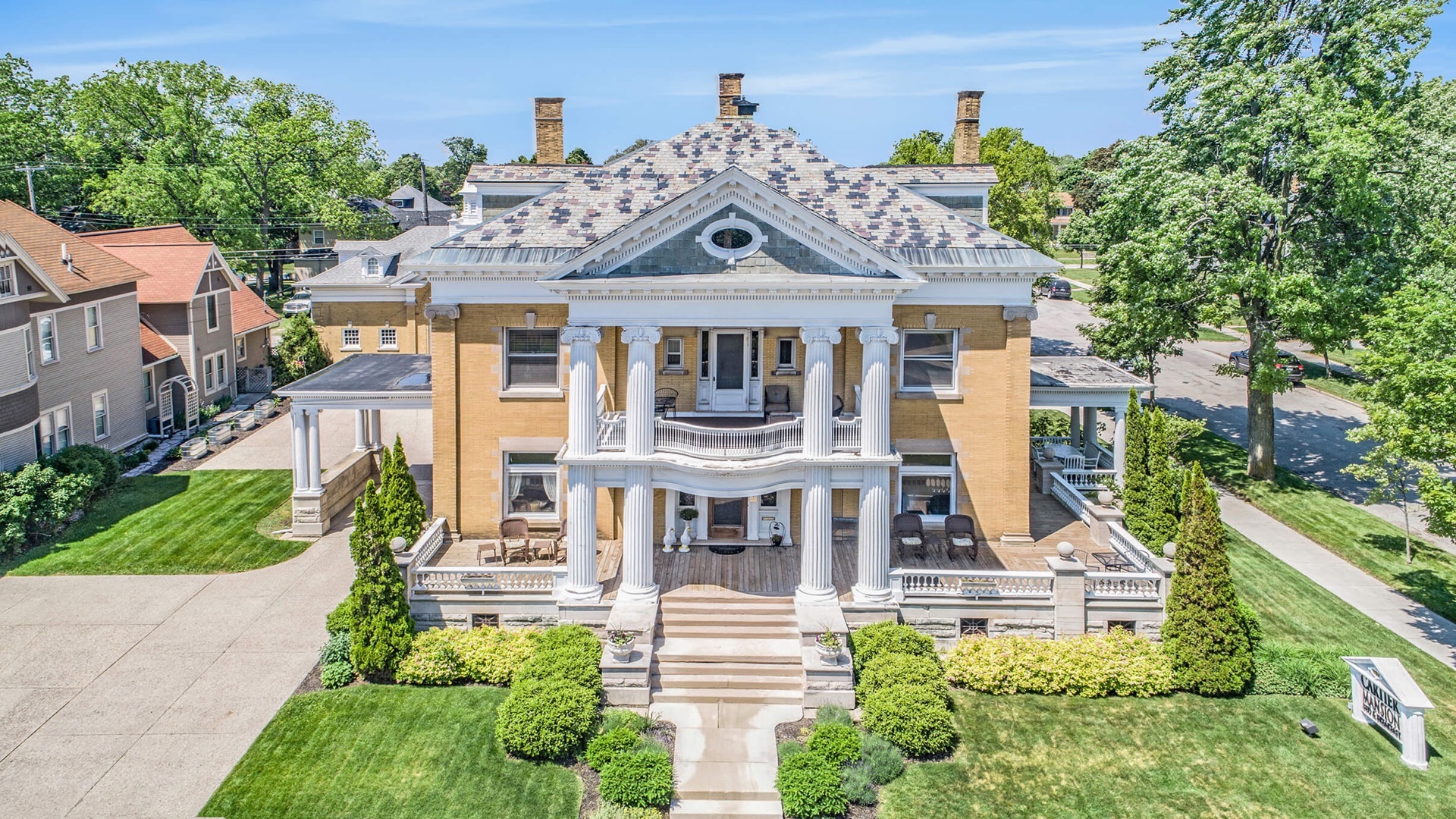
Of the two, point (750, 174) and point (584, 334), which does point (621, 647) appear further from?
point (750, 174)

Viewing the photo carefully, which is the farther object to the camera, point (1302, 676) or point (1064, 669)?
point (1064, 669)

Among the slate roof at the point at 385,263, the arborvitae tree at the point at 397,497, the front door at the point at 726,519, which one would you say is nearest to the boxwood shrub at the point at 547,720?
the arborvitae tree at the point at 397,497

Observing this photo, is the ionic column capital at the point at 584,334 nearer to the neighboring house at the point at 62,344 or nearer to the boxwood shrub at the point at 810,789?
the boxwood shrub at the point at 810,789

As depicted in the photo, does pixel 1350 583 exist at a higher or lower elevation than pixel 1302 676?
higher

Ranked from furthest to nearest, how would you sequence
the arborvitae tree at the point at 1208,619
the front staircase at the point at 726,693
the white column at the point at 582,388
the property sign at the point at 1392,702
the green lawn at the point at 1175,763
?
1. the white column at the point at 582,388
2. the arborvitae tree at the point at 1208,619
3. the property sign at the point at 1392,702
4. the front staircase at the point at 726,693
5. the green lawn at the point at 1175,763

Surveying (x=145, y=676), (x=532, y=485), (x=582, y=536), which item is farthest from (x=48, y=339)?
(x=582, y=536)

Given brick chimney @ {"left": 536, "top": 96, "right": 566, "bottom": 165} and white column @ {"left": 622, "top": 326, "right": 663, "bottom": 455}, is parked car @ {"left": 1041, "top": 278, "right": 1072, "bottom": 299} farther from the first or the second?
white column @ {"left": 622, "top": 326, "right": 663, "bottom": 455}
